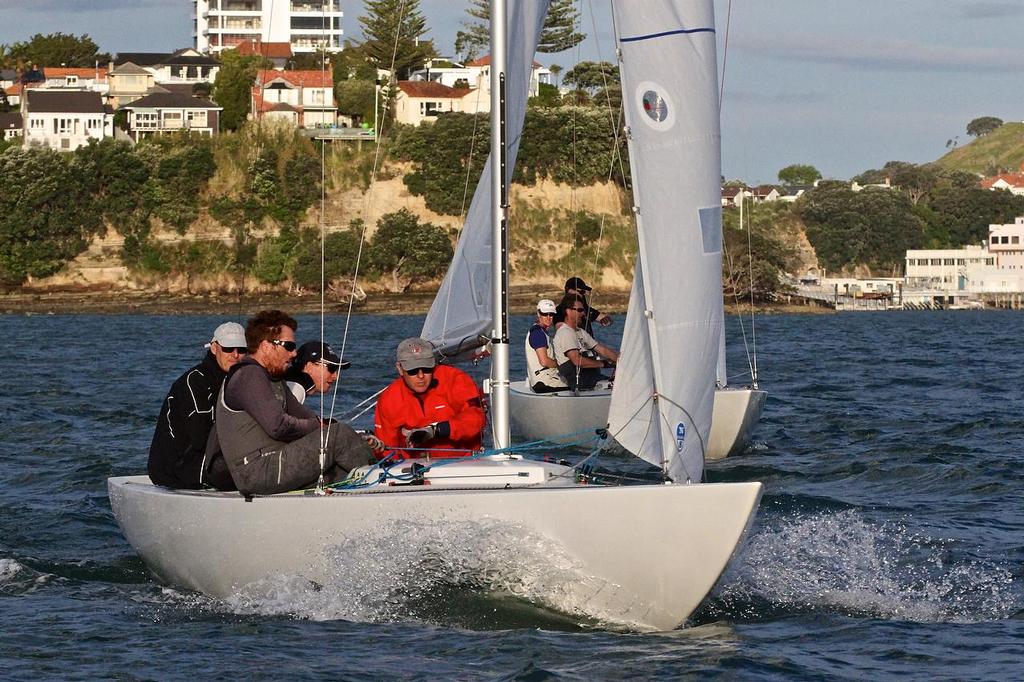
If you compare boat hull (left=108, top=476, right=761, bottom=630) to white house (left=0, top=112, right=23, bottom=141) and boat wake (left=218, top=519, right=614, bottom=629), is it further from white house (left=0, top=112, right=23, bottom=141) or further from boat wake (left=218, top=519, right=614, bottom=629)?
white house (left=0, top=112, right=23, bottom=141)

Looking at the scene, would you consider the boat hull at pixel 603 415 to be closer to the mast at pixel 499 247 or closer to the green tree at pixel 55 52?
the mast at pixel 499 247

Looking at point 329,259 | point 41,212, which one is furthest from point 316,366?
point 41,212

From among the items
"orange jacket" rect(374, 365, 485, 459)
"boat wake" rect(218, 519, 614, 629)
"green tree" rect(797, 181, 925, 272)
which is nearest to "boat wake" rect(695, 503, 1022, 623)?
"boat wake" rect(218, 519, 614, 629)

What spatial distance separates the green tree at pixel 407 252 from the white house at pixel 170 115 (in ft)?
55.5

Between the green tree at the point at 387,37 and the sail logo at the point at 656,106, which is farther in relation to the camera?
the green tree at the point at 387,37

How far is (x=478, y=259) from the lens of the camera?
14250 millimetres

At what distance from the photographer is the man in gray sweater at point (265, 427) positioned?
8609mm

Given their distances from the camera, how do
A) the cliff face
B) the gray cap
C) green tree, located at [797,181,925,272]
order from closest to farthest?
the gray cap, the cliff face, green tree, located at [797,181,925,272]

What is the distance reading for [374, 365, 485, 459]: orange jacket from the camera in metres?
9.63

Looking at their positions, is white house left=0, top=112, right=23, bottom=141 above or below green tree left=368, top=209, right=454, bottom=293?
above

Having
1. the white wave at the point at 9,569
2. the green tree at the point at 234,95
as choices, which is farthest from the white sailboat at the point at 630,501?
the green tree at the point at 234,95

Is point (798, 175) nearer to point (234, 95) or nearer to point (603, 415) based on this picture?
point (234, 95)

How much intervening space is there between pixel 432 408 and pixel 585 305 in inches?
259

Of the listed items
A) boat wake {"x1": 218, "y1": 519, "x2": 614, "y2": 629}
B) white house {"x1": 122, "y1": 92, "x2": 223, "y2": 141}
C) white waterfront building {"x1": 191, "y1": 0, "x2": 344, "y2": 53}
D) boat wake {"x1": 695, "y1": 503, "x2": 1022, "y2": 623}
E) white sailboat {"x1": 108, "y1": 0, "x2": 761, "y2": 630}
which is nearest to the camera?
white sailboat {"x1": 108, "y1": 0, "x2": 761, "y2": 630}
